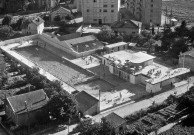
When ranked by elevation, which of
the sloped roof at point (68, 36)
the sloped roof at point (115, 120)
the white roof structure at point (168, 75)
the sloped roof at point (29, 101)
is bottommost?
the sloped roof at point (115, 120)

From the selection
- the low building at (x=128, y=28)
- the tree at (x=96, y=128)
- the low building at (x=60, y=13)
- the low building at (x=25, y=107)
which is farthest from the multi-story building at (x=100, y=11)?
the tree at (x=96, y=128)

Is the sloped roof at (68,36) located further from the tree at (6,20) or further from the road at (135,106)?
the road at (135,106)

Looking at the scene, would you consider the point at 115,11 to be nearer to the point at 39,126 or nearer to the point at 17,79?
the point at 17,79

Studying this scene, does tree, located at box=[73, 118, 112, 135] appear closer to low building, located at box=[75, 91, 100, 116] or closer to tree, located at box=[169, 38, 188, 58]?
low building, located at box=[75, 91, 100, 116]

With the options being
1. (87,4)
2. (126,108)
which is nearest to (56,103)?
(126,108)

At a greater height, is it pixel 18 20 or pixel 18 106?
pixel 18 20

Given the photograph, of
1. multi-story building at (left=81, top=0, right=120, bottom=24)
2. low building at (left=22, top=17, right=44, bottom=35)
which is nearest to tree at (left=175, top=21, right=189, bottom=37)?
multi-story building at (left=81, top=0, right=120, bottom=24)
